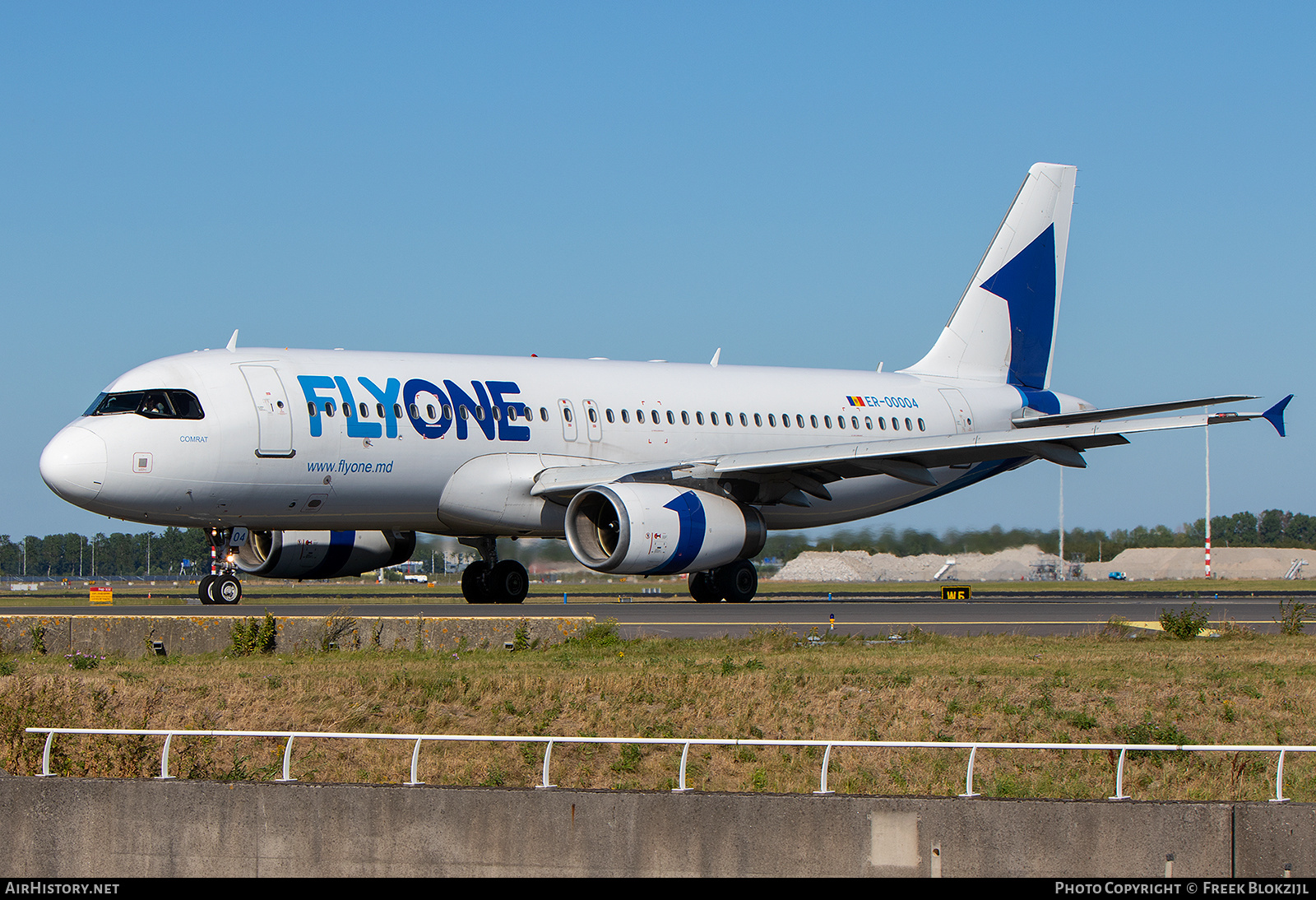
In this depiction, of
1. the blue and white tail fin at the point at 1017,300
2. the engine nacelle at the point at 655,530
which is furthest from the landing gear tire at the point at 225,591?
the blue and white tail fin at the point at 1017,300

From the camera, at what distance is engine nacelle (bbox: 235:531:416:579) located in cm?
2786

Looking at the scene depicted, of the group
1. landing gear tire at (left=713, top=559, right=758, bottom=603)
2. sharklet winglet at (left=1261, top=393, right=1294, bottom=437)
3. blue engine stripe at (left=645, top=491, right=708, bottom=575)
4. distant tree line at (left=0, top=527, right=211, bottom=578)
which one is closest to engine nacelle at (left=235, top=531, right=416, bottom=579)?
landing gear tire at (left=713, top=559, right=758, bottom=603)

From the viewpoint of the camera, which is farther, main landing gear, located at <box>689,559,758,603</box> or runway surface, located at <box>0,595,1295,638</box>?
main landing gear, located at <box>689,559,758,603</box>

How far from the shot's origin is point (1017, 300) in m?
34.9

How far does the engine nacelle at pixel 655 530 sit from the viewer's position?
2409cm

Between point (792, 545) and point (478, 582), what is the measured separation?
14.5m

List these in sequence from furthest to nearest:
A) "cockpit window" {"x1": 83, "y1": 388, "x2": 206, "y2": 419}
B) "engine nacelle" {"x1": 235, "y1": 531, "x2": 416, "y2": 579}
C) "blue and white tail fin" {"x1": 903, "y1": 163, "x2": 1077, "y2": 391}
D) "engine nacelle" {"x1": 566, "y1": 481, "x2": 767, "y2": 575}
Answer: "blue and white tail fin" {"x1": 903, "y1": 163, "x2": 1077, "y2": 391}
"engine nacelle" {"x1": 235, "y1": 531, "x2": 416, "y2": 579}
"engine nacelle" {"x1": 566, "y1": 481, "x2": 767, "y2": 575}
"cockpit window" {"x1": 83, "y1": 388, "x2": 206, "y2": 419}

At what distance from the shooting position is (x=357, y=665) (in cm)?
1619

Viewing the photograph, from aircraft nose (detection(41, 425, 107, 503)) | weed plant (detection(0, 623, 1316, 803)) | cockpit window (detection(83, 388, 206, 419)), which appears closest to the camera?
weed plant (detection(0, 623, 1316, 803))

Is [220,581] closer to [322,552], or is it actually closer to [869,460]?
[322,552]

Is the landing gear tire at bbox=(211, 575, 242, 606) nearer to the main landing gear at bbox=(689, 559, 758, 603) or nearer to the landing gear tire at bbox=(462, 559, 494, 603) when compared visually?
the landing gear tire at bbox=(462, 559, 494, 603)

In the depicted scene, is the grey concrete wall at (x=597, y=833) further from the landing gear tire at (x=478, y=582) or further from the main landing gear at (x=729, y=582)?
the main landing gear at (x=729, y=582)

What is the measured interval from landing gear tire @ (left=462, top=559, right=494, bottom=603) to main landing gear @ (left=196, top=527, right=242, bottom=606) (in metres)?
4.84
